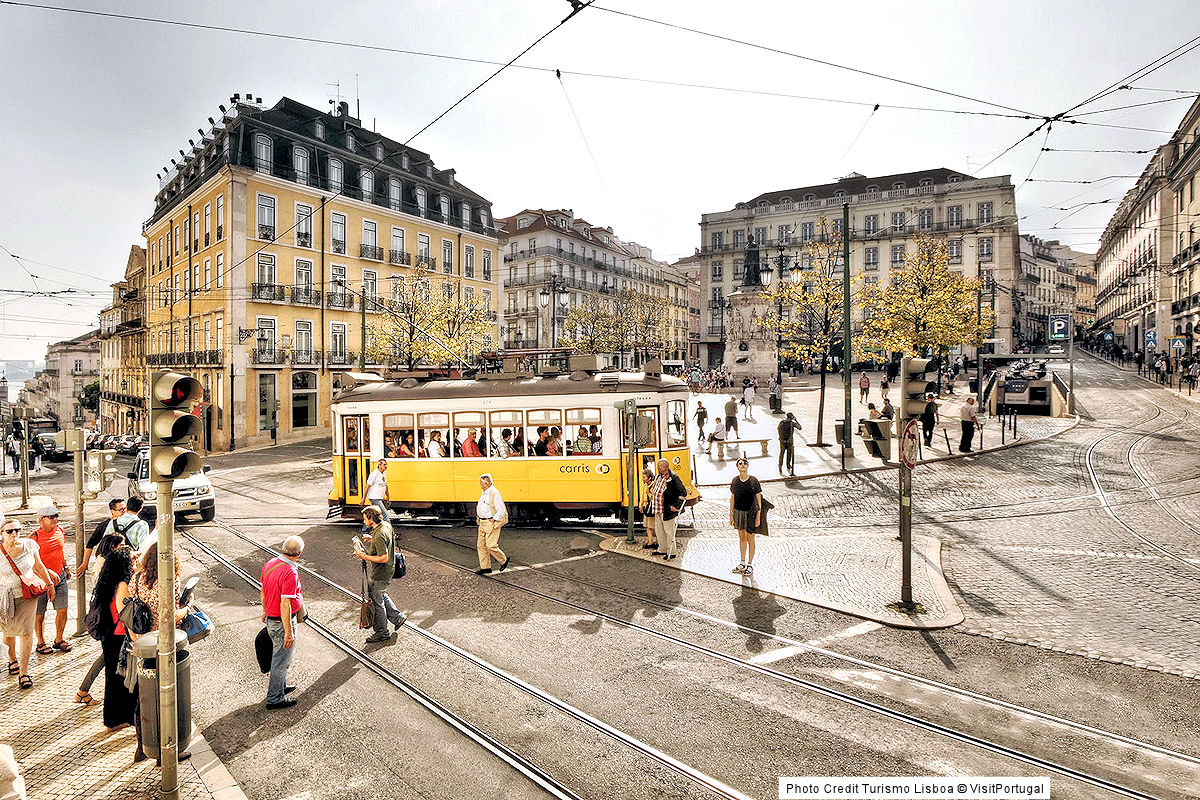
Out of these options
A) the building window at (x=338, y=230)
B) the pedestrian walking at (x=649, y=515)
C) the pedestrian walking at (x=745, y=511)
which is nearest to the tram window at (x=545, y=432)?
the pedestrian walking at (x=649, y=515)

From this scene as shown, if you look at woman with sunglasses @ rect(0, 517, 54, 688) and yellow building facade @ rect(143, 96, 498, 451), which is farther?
yellow building facade @ rect(143, 96, 498, 451)

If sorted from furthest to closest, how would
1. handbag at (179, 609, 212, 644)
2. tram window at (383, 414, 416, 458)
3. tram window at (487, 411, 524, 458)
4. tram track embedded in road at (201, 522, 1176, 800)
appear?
tram window at (383, 414, 416, 458)
tram window at (487, 411, 524, 458)
handbag at (179, 609, 212, 644)
tram track embedded in road at (201, 522, 1176, 800)

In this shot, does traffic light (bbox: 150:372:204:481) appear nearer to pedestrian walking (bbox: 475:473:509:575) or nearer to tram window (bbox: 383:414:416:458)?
pedestrian walking (bbox: 475:473:509:575)

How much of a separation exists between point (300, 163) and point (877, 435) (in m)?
39.1

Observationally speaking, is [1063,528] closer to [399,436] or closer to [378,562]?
[378,562]

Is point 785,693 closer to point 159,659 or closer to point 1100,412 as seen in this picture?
point 159,659

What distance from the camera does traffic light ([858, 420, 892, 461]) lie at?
32.8 feet

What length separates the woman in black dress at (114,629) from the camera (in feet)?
19.4

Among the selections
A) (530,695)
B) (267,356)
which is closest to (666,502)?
(530,695)

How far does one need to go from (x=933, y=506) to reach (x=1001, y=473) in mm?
4621

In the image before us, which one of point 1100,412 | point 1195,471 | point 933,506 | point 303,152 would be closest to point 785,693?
point 933,506

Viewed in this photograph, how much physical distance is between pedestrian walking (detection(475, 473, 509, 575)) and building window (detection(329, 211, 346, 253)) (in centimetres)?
3564

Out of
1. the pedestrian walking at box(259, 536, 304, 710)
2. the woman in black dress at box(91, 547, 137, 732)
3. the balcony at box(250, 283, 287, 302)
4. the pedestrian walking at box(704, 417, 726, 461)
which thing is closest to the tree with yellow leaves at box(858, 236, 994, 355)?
the pedestrian walking at box(704, 417, 726, 461)

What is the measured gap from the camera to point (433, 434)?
560 inches
